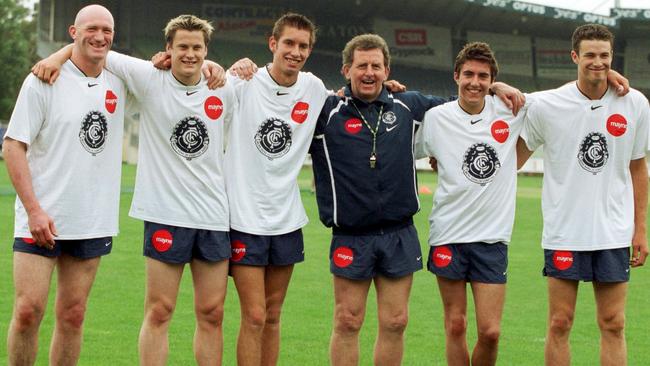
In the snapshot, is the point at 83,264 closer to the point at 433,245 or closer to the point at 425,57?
the point at 433,245

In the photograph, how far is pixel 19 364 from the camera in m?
5.77

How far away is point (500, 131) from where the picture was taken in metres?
6.16

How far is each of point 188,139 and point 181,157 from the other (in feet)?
0.38

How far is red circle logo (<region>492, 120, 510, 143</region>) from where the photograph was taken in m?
6.15

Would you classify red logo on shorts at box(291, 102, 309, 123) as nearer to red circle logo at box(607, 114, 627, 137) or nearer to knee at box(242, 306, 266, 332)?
knee at box(242, 306, 266, 332)

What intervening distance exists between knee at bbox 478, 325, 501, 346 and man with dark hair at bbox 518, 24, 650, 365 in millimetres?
333

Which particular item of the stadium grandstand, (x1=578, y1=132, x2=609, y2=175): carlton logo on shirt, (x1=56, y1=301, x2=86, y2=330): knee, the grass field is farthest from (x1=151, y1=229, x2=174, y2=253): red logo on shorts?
the stadium grandstand

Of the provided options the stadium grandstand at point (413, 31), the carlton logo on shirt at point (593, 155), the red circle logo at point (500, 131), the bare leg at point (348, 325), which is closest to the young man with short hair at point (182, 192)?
the bare leg at point (348, 325)

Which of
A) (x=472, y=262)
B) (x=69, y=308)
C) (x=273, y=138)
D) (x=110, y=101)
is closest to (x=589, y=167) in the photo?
(x=472, y=262)

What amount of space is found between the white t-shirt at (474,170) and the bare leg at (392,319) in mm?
406

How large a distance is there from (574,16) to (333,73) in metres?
11.7

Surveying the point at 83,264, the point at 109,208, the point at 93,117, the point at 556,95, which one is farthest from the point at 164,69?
the point at 556,95

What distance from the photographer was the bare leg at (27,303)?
18.7 feet

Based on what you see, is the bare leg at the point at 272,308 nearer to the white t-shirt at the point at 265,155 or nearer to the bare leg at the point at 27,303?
the white t-shirt at the point at 265,155
